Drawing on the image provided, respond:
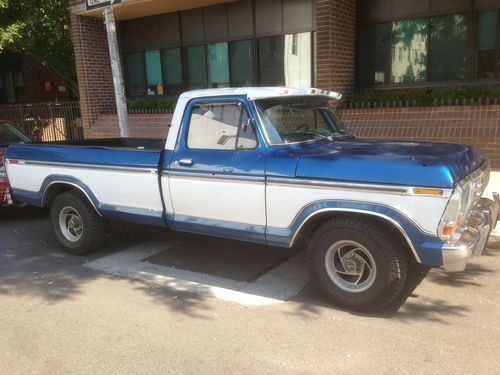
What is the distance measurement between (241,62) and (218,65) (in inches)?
30.6

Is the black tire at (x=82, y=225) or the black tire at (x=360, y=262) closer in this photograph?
the black tire at (x=360, y=262)

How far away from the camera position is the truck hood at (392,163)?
142 inches

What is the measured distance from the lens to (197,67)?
1313 centimetres

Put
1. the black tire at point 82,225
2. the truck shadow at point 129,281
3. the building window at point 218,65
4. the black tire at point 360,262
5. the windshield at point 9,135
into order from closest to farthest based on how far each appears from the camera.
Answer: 1. the black tire at point 360,262
2. the truck shadow at point 129,281
3. the black tire at point 82,225
4. the windshield at point 9,135
5. the building window at point 218,65

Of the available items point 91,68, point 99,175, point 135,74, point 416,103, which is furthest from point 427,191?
point 135,74

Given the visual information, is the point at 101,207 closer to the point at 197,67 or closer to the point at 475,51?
the point at 475,51

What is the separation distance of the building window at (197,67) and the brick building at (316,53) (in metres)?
0.03

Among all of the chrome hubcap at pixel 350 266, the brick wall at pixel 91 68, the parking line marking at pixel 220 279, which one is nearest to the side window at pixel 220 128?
the chrome hubcap at pixel 350 266

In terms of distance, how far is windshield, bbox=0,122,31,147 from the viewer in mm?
8984

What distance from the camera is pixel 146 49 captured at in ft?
46.1

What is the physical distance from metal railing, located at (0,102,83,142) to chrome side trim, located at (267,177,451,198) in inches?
497

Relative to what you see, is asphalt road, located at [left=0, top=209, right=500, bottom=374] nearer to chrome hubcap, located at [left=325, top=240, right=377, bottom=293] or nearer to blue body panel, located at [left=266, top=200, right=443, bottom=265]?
chrome hubcap, located at [left=325, top=240, right=377, bottom=293]

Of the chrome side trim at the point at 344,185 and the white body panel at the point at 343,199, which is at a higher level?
the chrome side trim at the point at 344,185

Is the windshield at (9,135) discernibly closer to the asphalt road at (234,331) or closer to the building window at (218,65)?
the asphalt road at (234,331)
